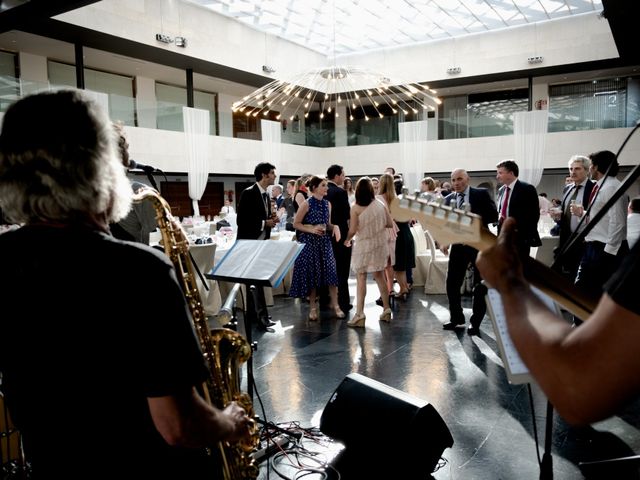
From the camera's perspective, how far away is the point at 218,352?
183 centimetres

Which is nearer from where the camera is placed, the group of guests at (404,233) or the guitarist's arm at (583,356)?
the guitarist's arm at (583,356)

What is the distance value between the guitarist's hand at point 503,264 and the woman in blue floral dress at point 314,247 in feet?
14.8

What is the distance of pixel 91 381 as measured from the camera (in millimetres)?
1049

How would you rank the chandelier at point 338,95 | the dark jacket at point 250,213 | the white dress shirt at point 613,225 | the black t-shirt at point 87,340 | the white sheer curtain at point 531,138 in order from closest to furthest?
the black t-shirt at point 87,340 → the white dress shirt at point 613,225 → the dark jacket at point 250,213 → the chandelier at point 338,95 → the white sheer curtain at point 531,138

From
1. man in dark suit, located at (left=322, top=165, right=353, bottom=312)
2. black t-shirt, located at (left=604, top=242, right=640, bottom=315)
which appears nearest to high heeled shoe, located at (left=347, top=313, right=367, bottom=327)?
man in dark suit, located at (left=322, top=165, right=353, bottom=312)

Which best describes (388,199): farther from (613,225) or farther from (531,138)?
(531,138)

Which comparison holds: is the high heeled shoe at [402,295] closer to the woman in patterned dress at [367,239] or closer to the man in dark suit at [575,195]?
the woman in patterned dress at [367,239]

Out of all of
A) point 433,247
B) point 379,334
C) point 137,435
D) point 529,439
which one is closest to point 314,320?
point 379,334

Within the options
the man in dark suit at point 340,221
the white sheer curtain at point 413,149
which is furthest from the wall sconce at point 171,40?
the man in dark suit at point 340,221

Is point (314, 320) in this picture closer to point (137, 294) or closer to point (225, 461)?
point (225, 461)

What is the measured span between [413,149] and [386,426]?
14.9 metres

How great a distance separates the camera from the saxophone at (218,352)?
172 centimetres

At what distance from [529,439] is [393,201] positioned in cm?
218

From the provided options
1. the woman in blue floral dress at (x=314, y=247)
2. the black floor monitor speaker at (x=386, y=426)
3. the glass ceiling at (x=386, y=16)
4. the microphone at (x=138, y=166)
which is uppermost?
the glass ceiling at (x=386, y=16)
